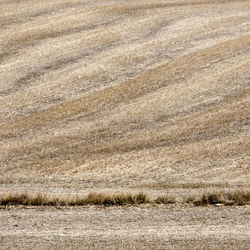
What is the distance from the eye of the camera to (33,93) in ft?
145

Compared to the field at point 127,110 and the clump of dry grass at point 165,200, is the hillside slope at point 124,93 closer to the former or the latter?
the field at point 127,110

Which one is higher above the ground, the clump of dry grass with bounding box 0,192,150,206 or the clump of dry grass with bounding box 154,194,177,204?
the clump of dry grass with bounding box 0,192,150,206

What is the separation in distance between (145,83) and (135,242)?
2829cm

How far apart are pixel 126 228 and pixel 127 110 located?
22243 mm

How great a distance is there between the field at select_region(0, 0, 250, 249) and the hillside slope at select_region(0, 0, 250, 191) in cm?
10

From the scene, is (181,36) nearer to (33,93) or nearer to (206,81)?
(206,81)

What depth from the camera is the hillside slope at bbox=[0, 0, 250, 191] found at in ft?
102

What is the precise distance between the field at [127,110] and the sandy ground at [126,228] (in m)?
0.07

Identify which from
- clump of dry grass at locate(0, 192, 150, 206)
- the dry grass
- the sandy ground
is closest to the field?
the sandy ground

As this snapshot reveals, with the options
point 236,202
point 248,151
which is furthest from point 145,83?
point 236,202

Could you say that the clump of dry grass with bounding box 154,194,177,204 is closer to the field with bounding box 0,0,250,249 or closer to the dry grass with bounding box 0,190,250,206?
the dry grass with bounding box 0,190,250,206

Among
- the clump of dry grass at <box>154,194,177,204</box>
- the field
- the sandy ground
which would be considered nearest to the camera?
the sandy ground

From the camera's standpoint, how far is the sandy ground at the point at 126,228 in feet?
56.5

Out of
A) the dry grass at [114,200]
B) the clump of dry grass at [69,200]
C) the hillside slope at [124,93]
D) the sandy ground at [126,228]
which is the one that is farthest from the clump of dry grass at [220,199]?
the hillside slope at [124,93]
